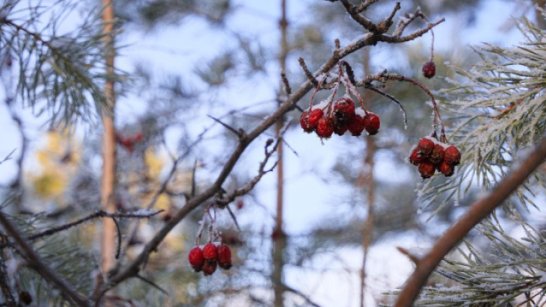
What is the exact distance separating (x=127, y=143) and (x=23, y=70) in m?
1.51

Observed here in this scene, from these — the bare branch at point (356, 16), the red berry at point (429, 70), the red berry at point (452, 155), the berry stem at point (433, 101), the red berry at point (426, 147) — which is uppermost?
the red berry at point (429, 70)

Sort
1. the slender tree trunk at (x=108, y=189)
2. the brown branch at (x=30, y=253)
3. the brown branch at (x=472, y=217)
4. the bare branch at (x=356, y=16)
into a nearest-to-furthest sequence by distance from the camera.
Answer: the brown branch at (x=472, y=217), the brown branch at (x=30, y=253), the bare branch at (x=356, y=16), the slender tree trunk at (x=108, y=189)

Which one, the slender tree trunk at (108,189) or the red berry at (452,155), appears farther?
the slender tree trunk at (108,189)

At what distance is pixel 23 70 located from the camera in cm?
118

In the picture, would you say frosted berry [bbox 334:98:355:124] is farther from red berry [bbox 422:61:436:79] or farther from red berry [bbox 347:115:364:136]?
red berry [bbox 422:61:436:79]

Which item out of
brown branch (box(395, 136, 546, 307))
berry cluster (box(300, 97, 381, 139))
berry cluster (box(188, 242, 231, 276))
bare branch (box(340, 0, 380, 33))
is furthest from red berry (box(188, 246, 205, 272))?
brown branch (box(395, 136, 546, 307))

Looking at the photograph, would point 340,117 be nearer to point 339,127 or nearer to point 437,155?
point 339,127

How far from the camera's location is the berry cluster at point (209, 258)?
1.09 metres

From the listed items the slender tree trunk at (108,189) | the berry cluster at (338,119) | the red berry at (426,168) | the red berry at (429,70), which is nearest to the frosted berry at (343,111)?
the berry cluster at (338,119)

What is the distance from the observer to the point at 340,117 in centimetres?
77

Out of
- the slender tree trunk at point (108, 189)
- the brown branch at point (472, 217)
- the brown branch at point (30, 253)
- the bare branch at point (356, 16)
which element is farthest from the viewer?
the slender tree trunk at point (108, 189)

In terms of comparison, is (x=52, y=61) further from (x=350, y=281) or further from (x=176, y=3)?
(x=176, y=3)

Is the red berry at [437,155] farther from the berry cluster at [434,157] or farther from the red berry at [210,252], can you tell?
the red berry at [210,252]

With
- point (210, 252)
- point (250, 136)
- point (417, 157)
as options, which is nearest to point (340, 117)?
point (417, 157)
